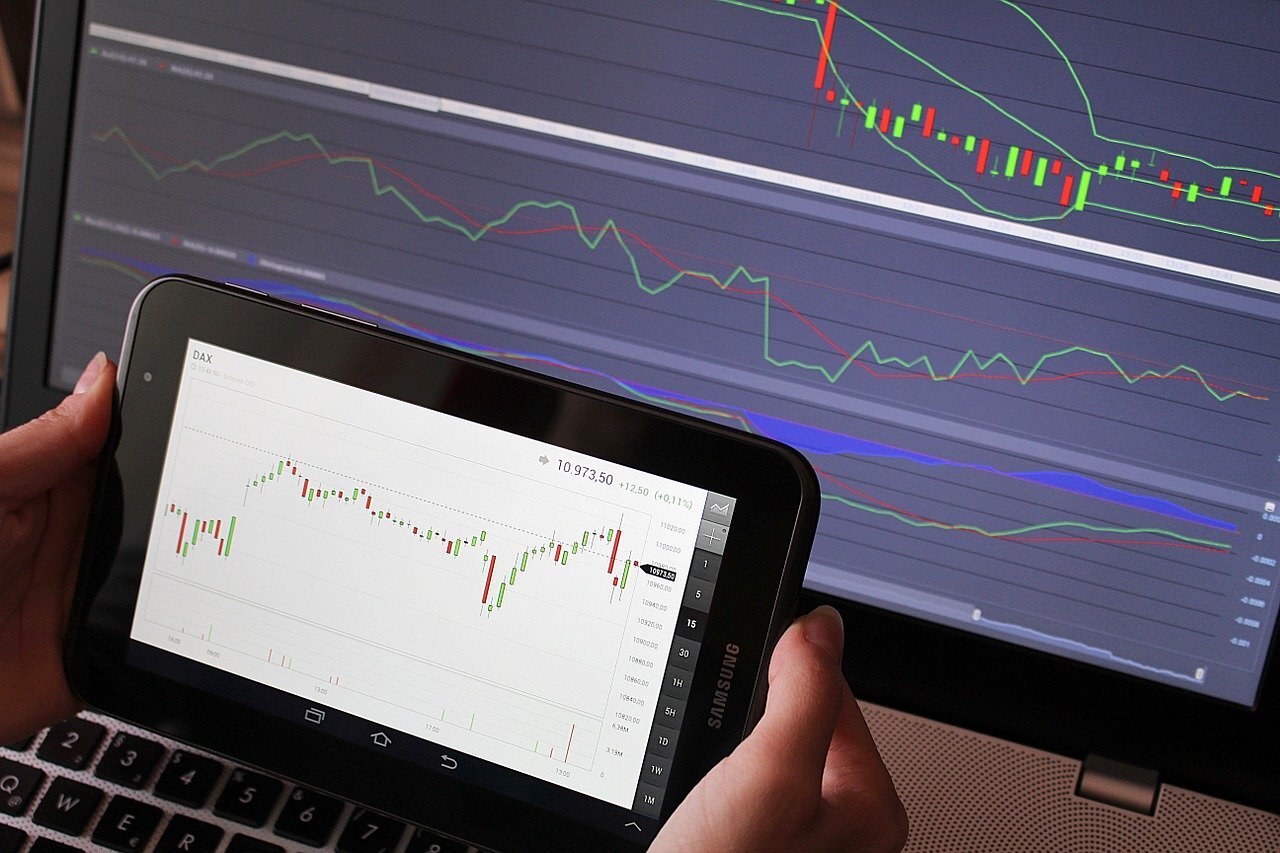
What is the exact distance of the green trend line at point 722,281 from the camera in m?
0.50

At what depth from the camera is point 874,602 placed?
56cm

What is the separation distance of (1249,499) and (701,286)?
1.01 ft

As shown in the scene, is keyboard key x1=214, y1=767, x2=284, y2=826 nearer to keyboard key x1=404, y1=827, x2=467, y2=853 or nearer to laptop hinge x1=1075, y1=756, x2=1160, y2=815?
keyboard key x1=404, y1=827, x2=467, y2=853

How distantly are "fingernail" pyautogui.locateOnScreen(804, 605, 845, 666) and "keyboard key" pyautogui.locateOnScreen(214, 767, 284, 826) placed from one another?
306 millimetres

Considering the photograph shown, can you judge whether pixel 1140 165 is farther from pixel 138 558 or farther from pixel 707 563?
pixel 138 558

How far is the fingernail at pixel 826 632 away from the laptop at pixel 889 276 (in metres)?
0.10

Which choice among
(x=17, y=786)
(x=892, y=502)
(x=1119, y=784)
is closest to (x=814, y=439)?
(x=892, y=502)

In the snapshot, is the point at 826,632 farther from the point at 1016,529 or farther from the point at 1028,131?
the point at 1028,131

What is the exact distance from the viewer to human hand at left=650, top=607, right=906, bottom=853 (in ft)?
1.36

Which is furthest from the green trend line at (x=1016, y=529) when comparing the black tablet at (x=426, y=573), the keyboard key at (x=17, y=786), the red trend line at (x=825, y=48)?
the keyboard key at (x=17, y=786)

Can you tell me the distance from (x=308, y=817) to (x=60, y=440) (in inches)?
9.6

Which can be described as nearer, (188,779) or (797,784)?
(797,784)

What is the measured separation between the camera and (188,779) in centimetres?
53

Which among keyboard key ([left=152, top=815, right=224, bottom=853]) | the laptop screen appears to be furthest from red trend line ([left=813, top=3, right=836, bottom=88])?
keyboard key ([left=152, top=815, right=224, bottom=853])
